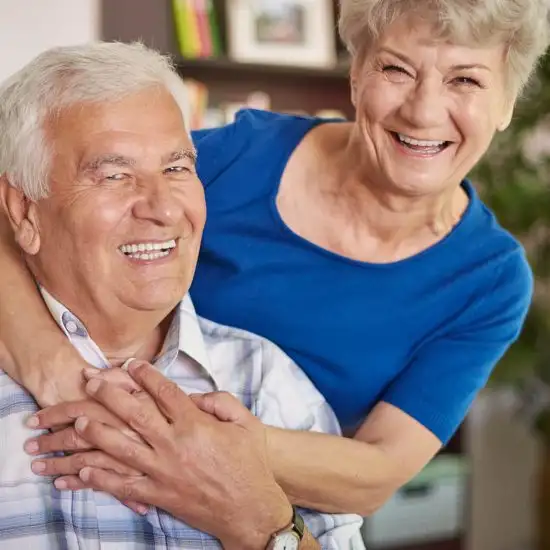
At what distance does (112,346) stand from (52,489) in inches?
10.3

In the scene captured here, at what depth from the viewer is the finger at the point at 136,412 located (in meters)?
1.37

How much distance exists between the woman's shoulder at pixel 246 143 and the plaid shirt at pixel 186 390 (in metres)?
0.31

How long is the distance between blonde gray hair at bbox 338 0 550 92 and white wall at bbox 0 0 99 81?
5.76ft

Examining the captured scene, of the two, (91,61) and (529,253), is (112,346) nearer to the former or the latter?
(91,61)

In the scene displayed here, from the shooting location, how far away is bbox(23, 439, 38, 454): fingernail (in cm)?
145

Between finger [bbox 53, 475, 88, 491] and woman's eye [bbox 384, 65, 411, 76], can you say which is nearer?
finger [bbox 53, 475, 88, 491]

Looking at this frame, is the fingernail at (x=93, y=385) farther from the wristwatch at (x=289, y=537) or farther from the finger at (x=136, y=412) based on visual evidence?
the wristwatch at (x=289, y=537)

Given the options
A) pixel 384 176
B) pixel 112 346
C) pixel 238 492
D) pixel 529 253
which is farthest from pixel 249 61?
pixel 238 492

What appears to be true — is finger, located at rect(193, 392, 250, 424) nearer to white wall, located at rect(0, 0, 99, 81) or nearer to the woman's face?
the woman's face

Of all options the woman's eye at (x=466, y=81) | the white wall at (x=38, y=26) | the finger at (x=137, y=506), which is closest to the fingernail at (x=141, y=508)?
the finger at (x=137, y=506)

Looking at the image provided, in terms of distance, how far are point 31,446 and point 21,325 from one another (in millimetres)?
205

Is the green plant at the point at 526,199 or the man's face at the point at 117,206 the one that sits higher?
the man's face at the point at 117,206

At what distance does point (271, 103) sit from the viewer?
4.02 m

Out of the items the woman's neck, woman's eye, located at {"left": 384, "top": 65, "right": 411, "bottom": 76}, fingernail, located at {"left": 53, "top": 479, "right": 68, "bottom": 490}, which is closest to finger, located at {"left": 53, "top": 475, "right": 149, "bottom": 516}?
fingernail, located at {"left": 53, "top": 479, "right": 68, "bottom": 490}
